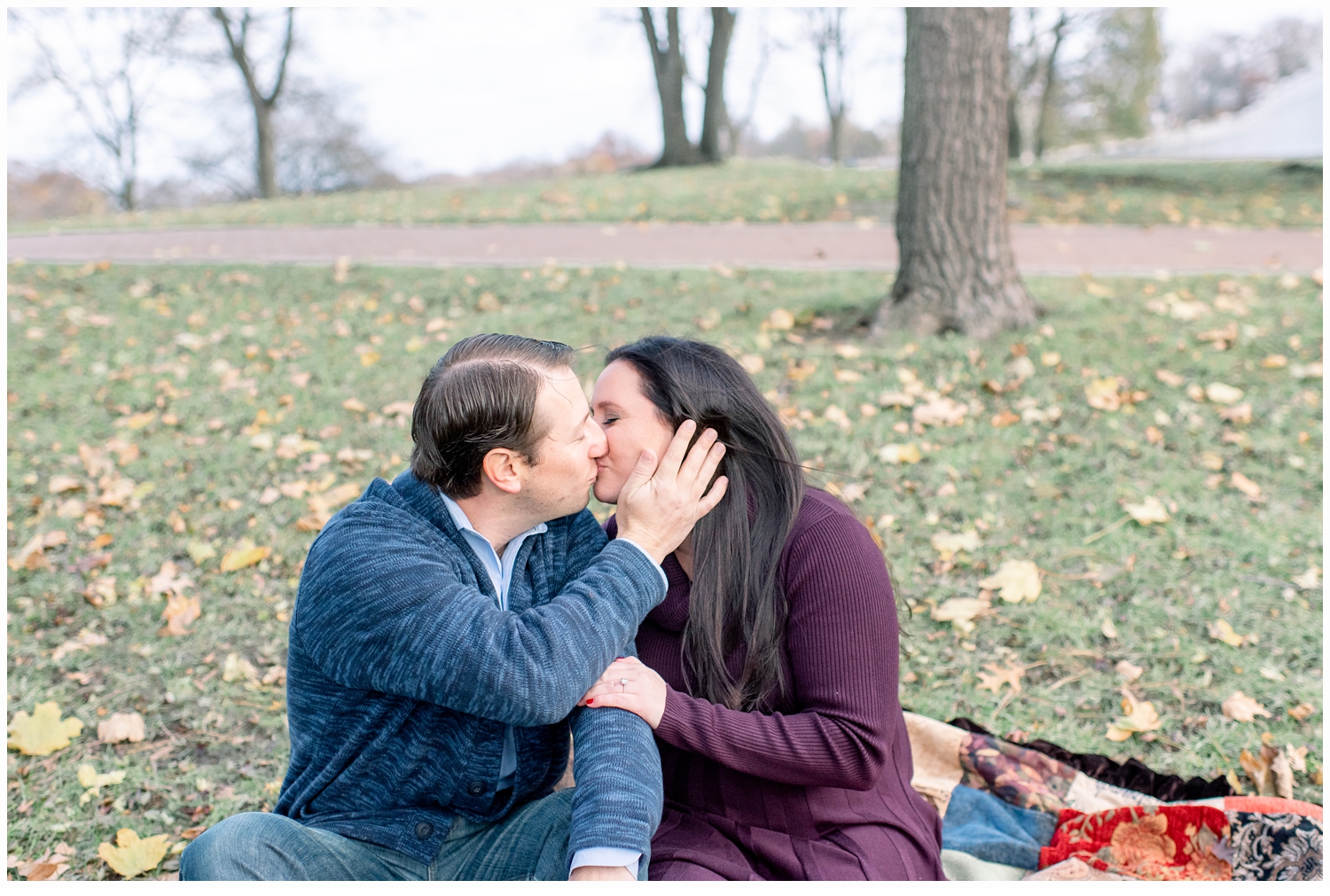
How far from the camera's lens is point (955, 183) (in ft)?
19.8

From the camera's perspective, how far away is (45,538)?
14.6 ft

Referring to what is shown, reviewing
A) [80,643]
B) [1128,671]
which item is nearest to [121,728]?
[80,643]

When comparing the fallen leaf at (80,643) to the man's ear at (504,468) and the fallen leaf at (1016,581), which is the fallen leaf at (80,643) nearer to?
the man's ear at (504,468)

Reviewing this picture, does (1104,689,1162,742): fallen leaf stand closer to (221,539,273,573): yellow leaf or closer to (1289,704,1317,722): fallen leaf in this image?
(1289,704,1317,722): fallen leaf

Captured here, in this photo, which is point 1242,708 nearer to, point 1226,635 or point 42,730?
point 1226,635

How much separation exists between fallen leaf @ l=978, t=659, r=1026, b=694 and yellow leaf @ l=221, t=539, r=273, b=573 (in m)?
3.02

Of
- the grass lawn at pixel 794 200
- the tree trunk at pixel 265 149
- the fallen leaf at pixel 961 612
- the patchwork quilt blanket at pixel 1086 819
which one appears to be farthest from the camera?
the tree trunk at pixel 265 149

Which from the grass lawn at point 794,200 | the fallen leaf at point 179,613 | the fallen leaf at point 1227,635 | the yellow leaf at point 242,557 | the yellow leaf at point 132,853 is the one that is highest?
the grass lawn at point 794,200

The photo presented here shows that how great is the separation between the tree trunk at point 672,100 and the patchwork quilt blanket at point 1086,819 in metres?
15.6

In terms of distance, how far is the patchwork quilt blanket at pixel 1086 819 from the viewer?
246 centimetres

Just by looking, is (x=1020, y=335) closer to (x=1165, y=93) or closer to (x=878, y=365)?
(x=878, y=365)

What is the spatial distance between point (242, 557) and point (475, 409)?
9.29 ft

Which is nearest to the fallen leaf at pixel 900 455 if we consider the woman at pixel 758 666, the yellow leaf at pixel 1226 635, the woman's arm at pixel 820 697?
the yellow leaf at pixel 1226 635

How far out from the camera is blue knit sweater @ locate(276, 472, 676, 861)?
5.75ft
